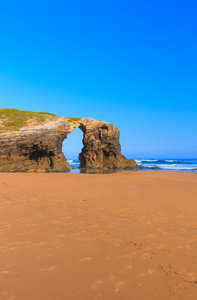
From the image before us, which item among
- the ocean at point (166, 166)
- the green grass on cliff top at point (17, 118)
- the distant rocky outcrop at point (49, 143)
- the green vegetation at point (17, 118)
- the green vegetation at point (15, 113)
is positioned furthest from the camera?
the ocean at point (166, 166)

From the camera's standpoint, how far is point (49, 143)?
97.5 ft

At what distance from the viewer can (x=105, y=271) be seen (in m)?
3.45

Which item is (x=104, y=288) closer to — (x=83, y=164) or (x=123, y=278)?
(x=123, y=278)

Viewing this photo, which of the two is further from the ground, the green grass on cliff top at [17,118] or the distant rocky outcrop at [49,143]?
the green grass on cliff top at [17,118]

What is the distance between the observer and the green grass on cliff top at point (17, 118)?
108 feet

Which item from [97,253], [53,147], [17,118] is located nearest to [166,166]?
[53,147]

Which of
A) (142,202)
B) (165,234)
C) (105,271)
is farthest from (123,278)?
(142,202)

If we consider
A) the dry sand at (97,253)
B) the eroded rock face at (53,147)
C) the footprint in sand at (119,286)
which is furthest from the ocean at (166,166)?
the footprint in sand at (119,286)

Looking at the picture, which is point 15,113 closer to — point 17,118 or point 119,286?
point 17,118

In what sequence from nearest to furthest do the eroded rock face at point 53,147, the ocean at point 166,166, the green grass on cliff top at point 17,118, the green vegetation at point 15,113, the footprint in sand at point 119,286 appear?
1. the footprint in sand at point 119,286
2. the eroded rock face at point 53,147
3. the green grass on cliff top at point 17,118
4. the green vegetation at point 15,113
5. the ocean at point 166,166

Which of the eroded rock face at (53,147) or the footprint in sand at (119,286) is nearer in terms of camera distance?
the footprint in sand at (119,286)

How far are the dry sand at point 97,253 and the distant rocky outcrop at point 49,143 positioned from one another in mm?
22661

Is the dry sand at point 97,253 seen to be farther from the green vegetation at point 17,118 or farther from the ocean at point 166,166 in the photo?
the green vegetation at point 17,118

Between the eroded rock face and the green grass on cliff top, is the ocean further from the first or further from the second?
the green grass on cliff top
